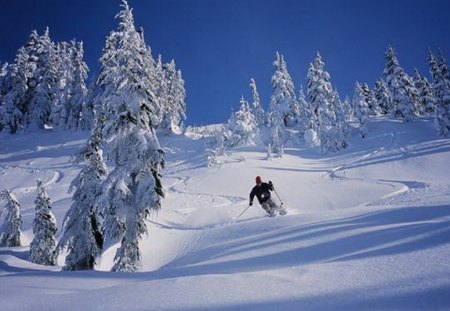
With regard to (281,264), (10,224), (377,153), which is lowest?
(281,264)

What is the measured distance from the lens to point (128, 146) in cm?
1429

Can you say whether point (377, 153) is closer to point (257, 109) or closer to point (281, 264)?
point (281, 264)

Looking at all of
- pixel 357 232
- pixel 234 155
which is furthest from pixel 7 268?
pixel 234 155

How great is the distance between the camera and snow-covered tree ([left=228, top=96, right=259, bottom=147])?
5156 cm

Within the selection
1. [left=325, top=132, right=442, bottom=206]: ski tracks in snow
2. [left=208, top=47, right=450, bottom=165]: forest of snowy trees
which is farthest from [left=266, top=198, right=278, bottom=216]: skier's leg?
[left=208, top=47, right=450, bottom=165]: forest of snowy trees

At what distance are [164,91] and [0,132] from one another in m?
32.9

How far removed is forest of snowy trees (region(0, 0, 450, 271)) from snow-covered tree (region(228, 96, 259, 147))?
17cm

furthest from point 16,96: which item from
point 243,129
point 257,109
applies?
point 257,109

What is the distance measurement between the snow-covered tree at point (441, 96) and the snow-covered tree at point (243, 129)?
26.1m

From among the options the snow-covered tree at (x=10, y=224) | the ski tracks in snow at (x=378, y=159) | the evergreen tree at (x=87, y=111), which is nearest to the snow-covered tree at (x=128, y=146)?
the snow-covered tree at (x=10, y=224)

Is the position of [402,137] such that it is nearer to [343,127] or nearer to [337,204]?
[343,127]

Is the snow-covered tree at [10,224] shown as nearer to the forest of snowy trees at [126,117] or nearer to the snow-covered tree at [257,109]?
the forest of snowy trees at [126,117]

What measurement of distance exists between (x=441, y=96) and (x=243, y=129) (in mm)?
27992

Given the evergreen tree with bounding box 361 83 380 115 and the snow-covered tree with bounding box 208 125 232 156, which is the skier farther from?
the evergreen tree with bounding box 361 83 380 115
